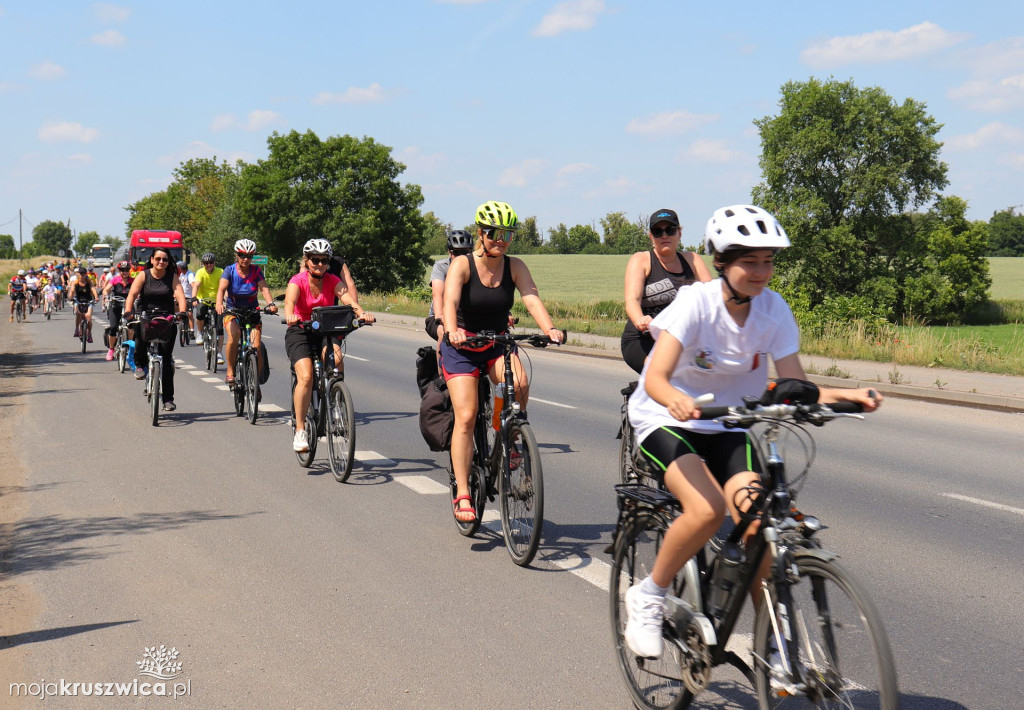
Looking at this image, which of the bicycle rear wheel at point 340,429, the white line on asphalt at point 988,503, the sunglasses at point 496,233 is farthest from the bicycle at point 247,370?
the white line on asphalt at point 988,503

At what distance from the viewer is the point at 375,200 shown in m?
82.4

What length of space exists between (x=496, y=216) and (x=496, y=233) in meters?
0.09

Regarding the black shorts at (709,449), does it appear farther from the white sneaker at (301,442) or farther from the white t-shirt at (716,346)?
the white sneaker at (301,442)

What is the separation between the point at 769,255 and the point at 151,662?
2.90 metres

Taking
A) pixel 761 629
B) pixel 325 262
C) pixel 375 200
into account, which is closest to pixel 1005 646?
pixel 761 629

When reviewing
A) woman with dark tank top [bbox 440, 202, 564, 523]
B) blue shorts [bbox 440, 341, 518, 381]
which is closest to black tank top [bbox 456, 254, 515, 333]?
woman with dark tank top [bbox 440, 202, 564, 523]

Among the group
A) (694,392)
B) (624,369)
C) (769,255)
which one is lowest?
(624,369)

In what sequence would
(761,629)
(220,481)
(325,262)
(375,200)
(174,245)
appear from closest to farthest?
(761,629) → (220,481) → (325,262) → (174,245) → (375,200)

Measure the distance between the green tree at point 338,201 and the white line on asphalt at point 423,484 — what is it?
238ft

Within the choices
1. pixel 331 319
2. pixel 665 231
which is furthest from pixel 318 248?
pixel 665 231

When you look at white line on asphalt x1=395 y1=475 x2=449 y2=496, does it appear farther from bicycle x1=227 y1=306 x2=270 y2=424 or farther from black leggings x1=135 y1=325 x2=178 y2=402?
black leggings x1=135 y1=325 x2=178 y2=402

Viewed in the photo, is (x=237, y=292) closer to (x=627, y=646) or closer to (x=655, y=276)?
(x=655, y=276)

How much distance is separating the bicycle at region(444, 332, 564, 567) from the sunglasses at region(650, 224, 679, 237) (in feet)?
4.03

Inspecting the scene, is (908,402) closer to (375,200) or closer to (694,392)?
(694,392)
